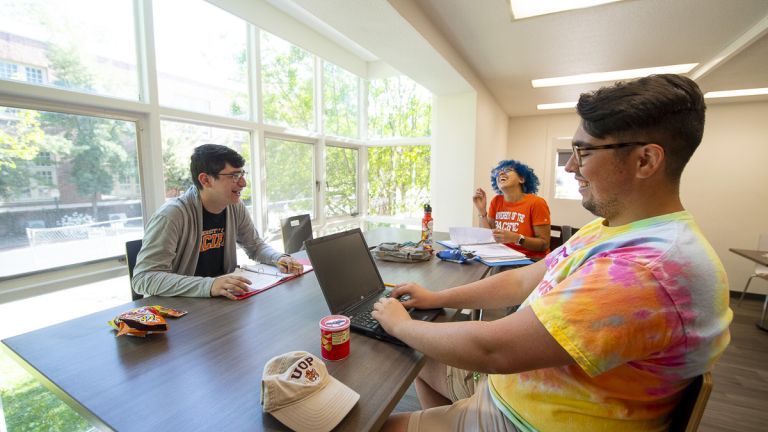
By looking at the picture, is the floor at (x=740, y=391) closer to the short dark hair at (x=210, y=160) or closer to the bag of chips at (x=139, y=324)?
the bag of chips at (x=139, y=324)

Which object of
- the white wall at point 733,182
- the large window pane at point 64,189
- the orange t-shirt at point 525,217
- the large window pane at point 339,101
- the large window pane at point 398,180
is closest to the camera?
the large window pane at point 64,189

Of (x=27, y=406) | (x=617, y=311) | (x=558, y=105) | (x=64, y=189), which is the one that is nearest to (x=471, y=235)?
(x=617, y=311)

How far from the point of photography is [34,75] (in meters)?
1.93

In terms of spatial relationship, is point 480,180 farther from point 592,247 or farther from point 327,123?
point 592,247

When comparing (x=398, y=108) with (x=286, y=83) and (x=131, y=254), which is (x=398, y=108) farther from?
(x=131, y=254)

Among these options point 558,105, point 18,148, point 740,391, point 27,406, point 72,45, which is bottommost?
point 740,391

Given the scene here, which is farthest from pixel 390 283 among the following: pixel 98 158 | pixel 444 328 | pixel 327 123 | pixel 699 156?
pixel 699 156

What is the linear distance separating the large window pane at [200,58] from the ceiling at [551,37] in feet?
2.29

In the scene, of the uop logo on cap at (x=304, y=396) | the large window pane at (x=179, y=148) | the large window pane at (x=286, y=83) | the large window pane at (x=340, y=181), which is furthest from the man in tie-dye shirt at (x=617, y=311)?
the large window pane at (x=340, y=181)

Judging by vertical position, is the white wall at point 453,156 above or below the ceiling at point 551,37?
below

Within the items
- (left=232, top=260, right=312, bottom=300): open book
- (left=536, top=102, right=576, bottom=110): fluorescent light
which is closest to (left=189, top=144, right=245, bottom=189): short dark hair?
(left=232, top=260, right=312, bottom=300): open book

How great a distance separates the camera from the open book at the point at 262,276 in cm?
140

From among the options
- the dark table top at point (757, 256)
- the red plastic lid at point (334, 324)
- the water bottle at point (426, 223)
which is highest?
the water bottle at point (426, 223)

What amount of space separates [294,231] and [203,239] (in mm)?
1121
